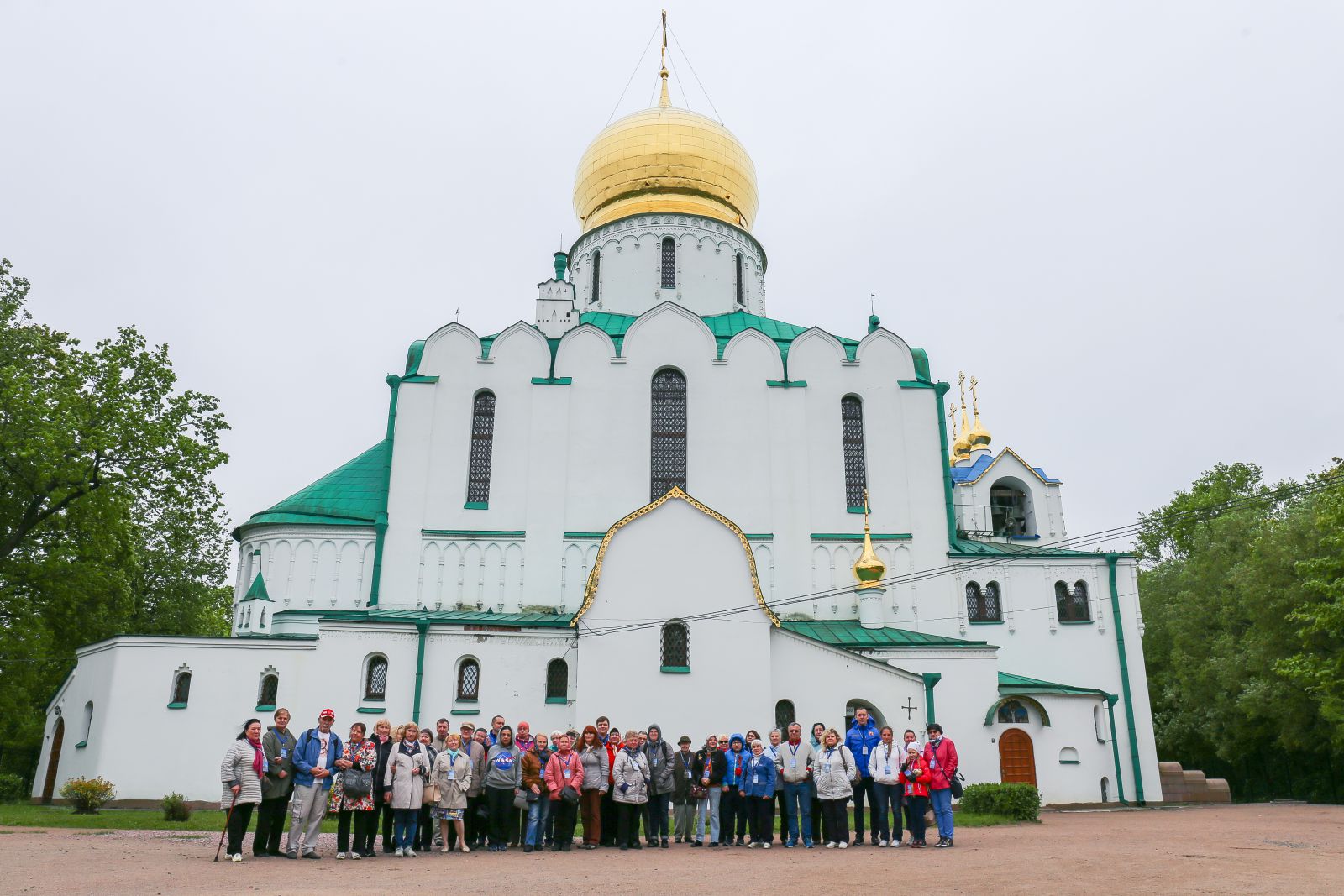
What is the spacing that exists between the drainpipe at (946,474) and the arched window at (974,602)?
1076 millimetres

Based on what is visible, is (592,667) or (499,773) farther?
(592,667)

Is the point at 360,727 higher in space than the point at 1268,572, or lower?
lower

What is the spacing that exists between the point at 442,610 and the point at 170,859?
42.6 ft

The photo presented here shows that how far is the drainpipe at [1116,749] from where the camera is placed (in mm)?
21609

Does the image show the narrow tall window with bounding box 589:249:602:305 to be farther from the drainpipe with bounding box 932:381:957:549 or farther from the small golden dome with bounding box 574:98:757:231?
the drainpipe with bounding box 932:381:957:549

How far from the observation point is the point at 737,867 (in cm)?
964

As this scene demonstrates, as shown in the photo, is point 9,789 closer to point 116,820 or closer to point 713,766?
point 116,820

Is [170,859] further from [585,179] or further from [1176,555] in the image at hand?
Result: [1176,555]

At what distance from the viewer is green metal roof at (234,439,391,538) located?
78.0 feet

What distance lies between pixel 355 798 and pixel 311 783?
58 cm

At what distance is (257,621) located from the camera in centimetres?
2238

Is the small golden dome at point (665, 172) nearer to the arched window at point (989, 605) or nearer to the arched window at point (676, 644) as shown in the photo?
the arched window at point (989, 605)

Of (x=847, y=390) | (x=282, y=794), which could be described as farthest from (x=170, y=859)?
(x=847, y=390)

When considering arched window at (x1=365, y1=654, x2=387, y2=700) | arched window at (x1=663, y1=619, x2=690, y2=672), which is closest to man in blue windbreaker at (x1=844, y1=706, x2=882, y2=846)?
arched window at (x1=663, y1=619, x2=690, y2=672)
